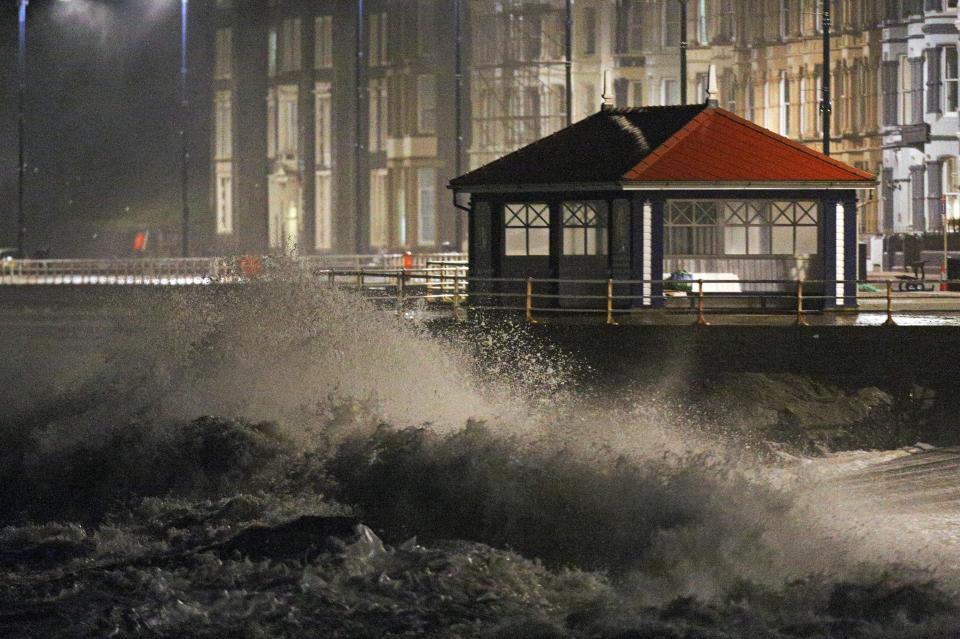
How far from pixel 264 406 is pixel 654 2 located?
52.2 metres

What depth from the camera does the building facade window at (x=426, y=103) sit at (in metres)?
79.7

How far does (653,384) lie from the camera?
94.0ft

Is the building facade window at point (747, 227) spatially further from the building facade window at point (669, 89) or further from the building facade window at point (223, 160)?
the building facade window at point (223, 160)

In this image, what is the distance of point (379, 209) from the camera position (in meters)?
82.0

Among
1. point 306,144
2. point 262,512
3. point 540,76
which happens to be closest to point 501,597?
point 262,512

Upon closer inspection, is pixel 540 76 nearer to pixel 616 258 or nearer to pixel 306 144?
pixel 306 144

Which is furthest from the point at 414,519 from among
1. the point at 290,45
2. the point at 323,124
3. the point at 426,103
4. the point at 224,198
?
the point at 224,198

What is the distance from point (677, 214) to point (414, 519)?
52.9ft

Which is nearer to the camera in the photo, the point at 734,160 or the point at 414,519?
the point at 414,519

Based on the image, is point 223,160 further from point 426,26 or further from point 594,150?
point 594,150

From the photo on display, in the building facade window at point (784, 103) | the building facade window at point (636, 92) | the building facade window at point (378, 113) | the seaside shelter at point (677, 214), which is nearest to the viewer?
the seaside shelter at point (677, 214)

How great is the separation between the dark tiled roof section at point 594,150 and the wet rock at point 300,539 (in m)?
16.1

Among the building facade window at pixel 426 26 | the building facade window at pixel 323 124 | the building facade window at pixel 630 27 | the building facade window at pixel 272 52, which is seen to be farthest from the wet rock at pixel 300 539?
the building facade window at pixel 272 52

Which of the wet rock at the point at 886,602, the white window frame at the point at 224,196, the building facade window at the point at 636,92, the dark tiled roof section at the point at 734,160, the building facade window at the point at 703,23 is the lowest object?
the wet rock at the point at 886,602
